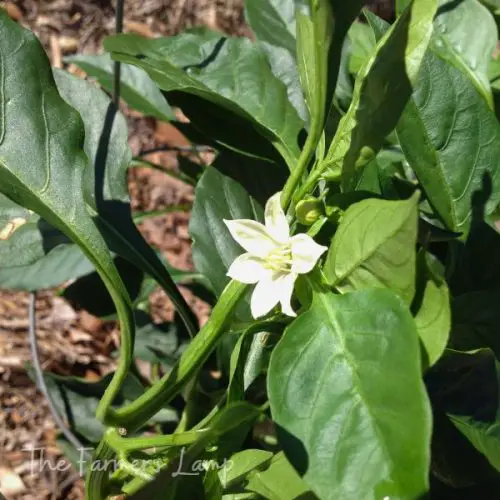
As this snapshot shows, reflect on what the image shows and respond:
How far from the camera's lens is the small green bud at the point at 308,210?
25.8 inches

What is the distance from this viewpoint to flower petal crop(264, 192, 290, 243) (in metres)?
0.65

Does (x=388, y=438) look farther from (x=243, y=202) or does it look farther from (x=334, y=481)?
(x=243, y=202)

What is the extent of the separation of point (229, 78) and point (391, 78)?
0.40m

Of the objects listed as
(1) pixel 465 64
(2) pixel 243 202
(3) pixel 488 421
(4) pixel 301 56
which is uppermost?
(4) pixel 301 56

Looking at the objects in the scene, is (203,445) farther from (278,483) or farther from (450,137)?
(450,137)

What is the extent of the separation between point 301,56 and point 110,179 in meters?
0.35

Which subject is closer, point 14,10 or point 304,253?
point 304,253

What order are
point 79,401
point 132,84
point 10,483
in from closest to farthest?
point 79,401 < point 132,84 < point 10,483

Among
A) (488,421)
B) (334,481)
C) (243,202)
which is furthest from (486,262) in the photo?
(334,481)

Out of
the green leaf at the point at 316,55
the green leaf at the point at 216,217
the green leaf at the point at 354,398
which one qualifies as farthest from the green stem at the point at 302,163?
the green leaf at the point at 216,217

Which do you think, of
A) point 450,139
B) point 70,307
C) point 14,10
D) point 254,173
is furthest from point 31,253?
point 14,10

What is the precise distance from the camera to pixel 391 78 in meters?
0.53

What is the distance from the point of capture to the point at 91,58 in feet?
4.13

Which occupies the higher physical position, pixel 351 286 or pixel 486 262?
pixel 351 286
